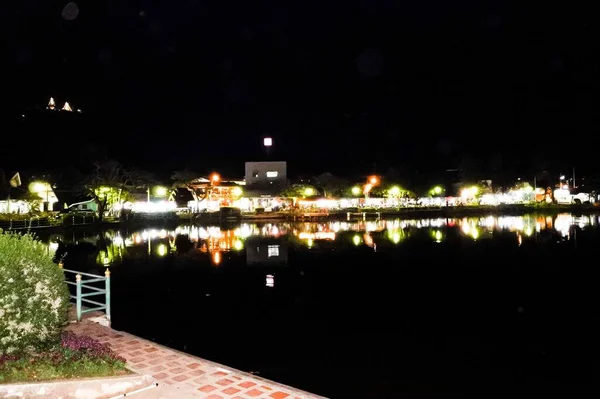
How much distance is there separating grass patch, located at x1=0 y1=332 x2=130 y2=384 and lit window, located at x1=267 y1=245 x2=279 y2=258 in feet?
34.5

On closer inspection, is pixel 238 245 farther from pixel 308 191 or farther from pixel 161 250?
pixel 308 191

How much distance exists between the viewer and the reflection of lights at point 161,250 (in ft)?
53.2

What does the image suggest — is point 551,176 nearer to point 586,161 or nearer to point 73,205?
point 586,161

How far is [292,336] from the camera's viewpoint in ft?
21.7

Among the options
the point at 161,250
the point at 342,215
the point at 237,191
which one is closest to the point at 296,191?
the point at 237,191

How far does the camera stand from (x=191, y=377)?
14.3 ft

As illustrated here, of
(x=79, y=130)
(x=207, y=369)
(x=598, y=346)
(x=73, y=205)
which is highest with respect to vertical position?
(x=79, y=130)

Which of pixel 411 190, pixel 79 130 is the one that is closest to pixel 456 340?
pixel 411 190

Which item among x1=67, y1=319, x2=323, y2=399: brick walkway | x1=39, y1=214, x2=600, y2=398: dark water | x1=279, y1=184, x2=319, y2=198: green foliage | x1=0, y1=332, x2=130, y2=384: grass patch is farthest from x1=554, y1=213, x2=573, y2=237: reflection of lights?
x1=279, y1=184, x2=319, y2=198: green foliage

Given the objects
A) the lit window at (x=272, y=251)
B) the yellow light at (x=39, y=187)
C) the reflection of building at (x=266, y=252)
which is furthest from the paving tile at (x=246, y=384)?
the yellow light at (x=39, y=187)

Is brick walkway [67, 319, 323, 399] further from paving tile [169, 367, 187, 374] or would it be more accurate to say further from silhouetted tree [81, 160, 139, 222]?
silhouetted tree [81, 160, 139, 222]

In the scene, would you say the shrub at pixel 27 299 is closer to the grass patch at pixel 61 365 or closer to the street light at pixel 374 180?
the grass patch at pixel 61 365

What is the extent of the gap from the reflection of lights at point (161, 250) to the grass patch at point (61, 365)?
1183 cm

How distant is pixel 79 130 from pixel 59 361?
58.7 m
